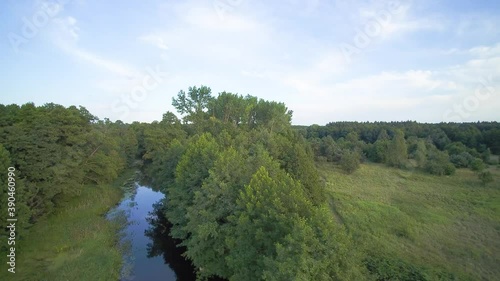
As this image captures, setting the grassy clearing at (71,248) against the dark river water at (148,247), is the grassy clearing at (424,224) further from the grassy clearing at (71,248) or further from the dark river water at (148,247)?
the grassy clearing at (71,248)

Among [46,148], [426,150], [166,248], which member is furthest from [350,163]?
[46,148]

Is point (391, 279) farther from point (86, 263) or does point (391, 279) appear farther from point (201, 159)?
Result: point (86, 263)

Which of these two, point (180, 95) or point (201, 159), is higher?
point (180, 95)

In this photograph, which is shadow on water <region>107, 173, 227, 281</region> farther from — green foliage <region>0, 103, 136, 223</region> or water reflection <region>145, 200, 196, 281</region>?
green foliage <region>0, 103, 136, 223</region>

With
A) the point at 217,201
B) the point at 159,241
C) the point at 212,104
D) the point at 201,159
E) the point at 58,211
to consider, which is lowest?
the point at 159,241

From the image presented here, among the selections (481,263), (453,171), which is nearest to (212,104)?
(481,263)

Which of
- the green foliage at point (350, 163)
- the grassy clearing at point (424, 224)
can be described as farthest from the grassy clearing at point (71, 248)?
the green foliage at point (350, 163)

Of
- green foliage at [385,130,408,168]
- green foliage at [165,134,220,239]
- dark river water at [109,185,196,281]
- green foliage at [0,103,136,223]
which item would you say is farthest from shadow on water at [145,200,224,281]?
green foliage at [385,130,408,168]
